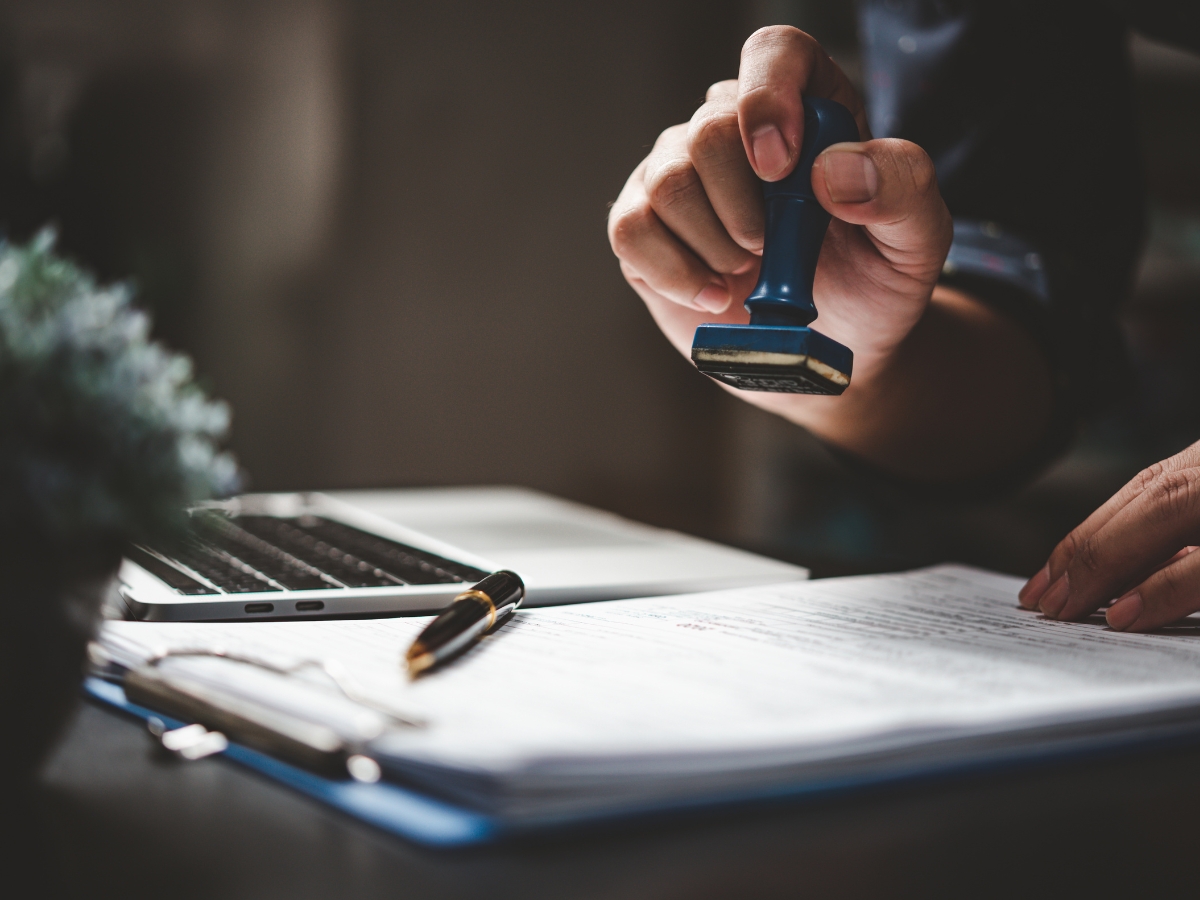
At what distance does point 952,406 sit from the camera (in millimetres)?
729

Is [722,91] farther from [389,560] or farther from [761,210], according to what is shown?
[389,560]

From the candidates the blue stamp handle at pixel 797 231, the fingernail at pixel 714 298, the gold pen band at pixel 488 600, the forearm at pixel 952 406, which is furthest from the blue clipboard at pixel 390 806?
the forearm at pixel 952 406

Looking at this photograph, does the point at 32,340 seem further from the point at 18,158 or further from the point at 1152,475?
the point at 18,158

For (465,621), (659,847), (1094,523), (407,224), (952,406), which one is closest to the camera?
(659,847)

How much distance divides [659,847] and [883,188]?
0.31 m

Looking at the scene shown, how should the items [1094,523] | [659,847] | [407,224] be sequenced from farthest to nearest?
[407,224], [1094,523], [659,847]

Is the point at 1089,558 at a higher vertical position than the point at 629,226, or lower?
lower

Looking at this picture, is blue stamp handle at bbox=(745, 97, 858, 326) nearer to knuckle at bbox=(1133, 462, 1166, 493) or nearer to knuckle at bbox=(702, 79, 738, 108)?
knuckle at bbox=(702, 79, 738, 108)

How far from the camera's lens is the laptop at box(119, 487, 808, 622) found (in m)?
0.41

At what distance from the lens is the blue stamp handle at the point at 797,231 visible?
1.33 feet

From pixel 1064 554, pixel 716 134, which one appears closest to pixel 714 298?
pixel 716 134

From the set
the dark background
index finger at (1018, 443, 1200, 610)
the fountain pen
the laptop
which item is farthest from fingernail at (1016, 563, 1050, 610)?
the dark background

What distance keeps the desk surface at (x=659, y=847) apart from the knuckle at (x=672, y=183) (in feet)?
1.05

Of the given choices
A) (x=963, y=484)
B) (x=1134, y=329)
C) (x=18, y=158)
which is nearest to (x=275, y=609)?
(x=963, y=484)
